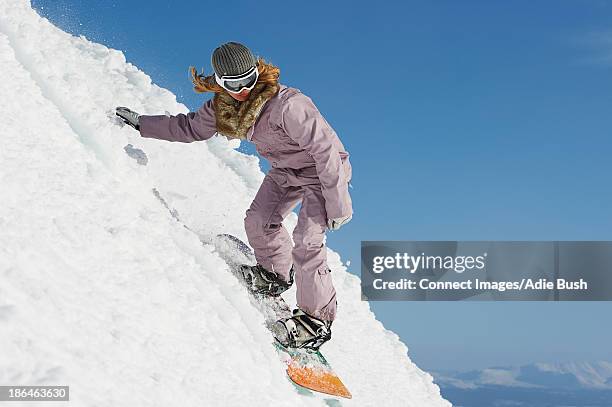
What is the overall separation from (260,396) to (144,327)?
63 cm

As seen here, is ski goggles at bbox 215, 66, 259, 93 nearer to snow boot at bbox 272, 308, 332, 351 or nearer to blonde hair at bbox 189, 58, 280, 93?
blonde hair at bbox 189, 58, 280, 93

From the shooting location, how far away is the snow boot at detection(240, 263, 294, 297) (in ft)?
14.2

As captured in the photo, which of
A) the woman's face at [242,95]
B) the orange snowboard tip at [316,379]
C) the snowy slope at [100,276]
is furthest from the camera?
the woman's face at [242,95]

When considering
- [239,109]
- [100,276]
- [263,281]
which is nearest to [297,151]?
[239,109]

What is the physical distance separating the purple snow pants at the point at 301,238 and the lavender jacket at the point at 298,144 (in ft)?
0.26

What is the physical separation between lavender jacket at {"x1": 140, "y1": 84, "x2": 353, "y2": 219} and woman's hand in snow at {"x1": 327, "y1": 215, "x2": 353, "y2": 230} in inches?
1.2

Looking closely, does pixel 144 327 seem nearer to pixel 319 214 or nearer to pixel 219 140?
pixel 319 214

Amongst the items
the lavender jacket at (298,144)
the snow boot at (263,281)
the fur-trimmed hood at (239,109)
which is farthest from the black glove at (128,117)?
the snow boot at (263,281)

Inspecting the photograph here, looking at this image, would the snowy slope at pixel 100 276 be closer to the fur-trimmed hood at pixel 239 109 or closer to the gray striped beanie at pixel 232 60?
the fur-trimmed hood at pixel 239 109

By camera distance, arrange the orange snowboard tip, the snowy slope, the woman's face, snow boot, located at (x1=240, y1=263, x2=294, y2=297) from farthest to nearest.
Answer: snow boot, located at (x1=240, y1=263, x2=294, y2=297)
the woman's face
the orange snowboard tip
the snowy slope

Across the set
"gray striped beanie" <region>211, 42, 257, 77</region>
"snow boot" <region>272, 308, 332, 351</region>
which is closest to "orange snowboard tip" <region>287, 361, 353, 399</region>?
"snow boot" <region>272, 308, 332, 351</region>

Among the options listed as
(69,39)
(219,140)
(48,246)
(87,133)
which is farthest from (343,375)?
(69,39)

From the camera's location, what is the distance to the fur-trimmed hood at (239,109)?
387cm

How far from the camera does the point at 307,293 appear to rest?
12.9ft
